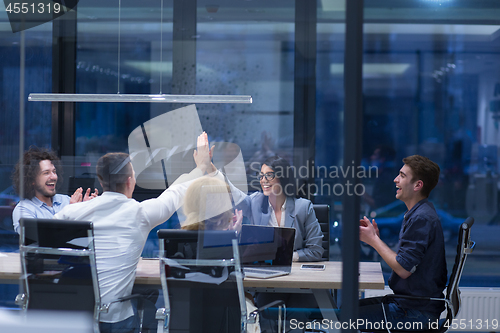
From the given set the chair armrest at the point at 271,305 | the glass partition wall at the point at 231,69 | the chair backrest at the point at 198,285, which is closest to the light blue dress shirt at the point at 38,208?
the chair backrest at the point at 198,285

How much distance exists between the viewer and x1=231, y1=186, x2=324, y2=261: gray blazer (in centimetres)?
294

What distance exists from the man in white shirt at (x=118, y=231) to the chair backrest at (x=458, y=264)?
161 centimetres

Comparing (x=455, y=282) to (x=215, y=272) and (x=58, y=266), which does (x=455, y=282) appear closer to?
(x=215, y=272)

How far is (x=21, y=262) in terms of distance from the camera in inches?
90.4

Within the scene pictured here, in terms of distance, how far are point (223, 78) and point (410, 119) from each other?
2.74 meters

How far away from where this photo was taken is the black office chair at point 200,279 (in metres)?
2.23

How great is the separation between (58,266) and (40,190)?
918 millimetres

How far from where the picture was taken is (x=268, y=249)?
264cm

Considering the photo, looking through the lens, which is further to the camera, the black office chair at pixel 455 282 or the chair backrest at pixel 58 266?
the black office chair at pixel 455 282

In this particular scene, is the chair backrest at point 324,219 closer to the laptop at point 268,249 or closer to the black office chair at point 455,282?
the laptop at point 268,249

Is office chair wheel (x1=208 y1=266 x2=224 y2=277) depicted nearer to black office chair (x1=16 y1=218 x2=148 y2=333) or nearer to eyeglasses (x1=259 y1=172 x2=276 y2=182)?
black office chair (x1=16 y1=218 x2=148 y2=333)

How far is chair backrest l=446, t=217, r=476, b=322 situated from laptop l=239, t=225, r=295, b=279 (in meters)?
0.90

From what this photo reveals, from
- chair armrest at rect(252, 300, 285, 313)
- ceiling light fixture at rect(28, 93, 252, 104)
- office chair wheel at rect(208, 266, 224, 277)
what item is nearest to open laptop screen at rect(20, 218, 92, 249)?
office chair wheel at rect(208, 266, 224, 277)

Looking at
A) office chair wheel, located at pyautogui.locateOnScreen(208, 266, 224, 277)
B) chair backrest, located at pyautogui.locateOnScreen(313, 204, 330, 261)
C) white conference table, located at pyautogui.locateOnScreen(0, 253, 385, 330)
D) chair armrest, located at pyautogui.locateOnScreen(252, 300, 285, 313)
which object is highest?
chair backrest, located at pyautogui.locateOnScreen(313, 204, 330, 261)
